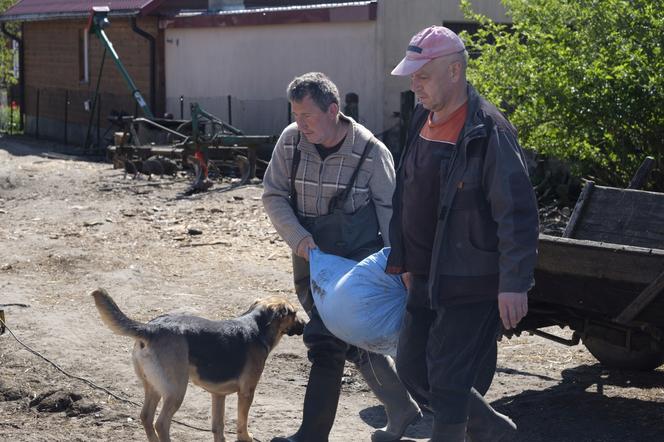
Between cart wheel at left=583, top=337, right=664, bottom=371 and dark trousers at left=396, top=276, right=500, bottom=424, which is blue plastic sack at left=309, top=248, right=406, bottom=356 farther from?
cart wheel at left=583, top=337, right=664, bottom=371

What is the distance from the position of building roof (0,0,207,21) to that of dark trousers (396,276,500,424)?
20.5m

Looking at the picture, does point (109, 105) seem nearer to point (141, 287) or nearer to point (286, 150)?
point (141, 287)

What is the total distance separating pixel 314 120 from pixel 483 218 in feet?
3.73

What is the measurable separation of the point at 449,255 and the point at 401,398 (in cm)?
148

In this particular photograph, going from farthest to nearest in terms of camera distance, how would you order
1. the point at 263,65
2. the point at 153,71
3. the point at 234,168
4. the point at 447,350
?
the point at 153,71
the point at 263,65
the point at 234,168
the point at 447,350

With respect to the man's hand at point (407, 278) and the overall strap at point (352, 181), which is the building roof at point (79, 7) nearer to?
the overall strap at point (352, 181)

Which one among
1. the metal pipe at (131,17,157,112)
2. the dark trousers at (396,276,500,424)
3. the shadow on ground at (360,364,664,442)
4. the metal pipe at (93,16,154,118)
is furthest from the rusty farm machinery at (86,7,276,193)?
the dark trousers at (396,276,500,424)

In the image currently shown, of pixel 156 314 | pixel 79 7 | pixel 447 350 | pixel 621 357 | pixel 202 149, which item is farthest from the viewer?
pixel 79 7

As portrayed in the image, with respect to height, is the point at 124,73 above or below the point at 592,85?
below

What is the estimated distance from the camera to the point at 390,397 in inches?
215

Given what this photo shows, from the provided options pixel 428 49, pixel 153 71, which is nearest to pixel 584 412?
pixel 428 49

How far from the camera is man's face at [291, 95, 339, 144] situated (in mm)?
4934

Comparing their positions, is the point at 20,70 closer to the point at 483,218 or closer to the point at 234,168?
the point at 234,168

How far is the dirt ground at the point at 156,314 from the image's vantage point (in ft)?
19.3
